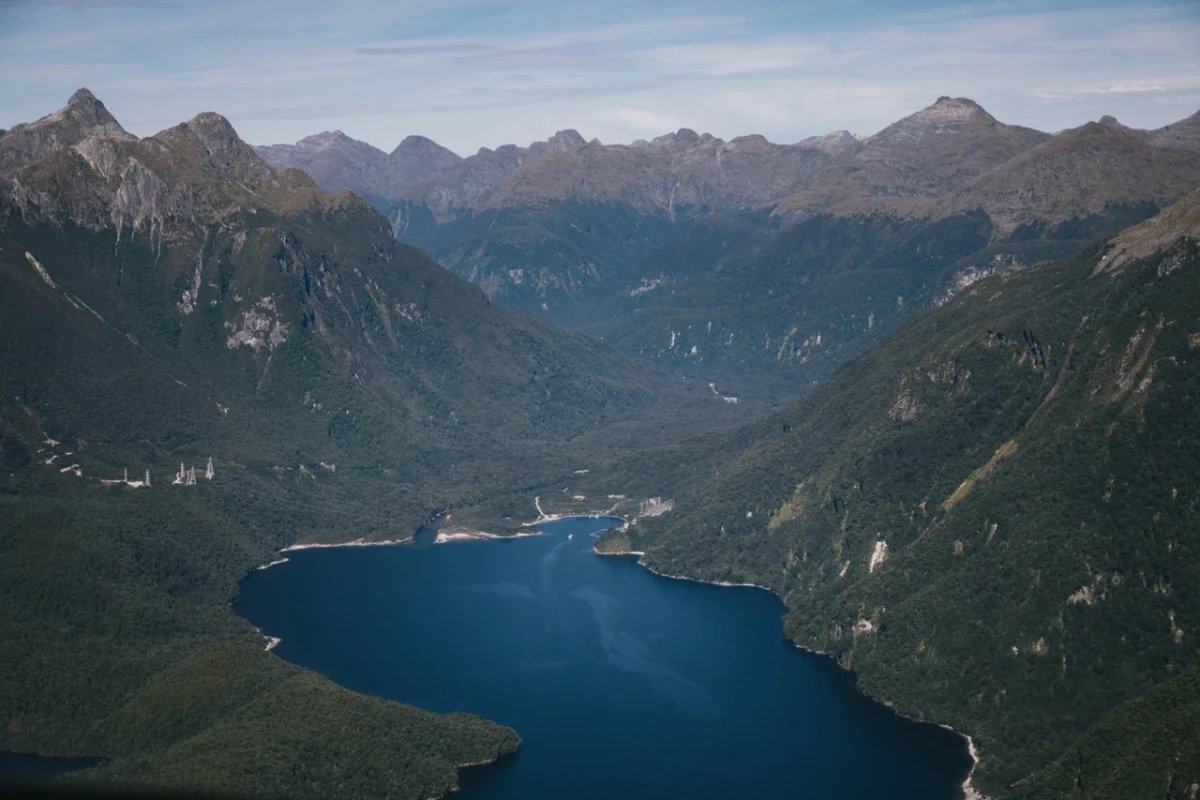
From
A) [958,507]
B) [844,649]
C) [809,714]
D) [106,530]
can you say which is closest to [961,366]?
[958,507]

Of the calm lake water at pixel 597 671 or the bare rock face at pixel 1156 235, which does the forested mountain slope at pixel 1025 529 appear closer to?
the bare rock face at pixel 1156 235

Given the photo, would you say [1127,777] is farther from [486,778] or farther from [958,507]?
[958,507]

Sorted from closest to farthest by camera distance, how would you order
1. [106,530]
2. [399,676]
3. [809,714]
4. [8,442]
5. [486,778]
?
[486,778], [809,714], [399,676], [106,530], [8,442]

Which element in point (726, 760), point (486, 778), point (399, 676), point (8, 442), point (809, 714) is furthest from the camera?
point (8, 442)

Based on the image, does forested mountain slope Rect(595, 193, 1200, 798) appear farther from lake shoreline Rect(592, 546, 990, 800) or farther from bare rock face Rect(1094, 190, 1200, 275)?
lake shoreline Rect(592, 546, 990, 800)

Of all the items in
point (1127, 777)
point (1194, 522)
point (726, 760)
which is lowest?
point (726, 760)

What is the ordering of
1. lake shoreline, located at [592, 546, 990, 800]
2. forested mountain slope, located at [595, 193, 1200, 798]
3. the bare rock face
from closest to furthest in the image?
lake shoreline, located at [592, 546, 990, 800] < forested mountain slope, located at [595, 193, 1200, 798] < the bare rock face

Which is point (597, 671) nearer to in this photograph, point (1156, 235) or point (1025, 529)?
point (1025, 529)

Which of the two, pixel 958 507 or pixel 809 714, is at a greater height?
pixel 958 507

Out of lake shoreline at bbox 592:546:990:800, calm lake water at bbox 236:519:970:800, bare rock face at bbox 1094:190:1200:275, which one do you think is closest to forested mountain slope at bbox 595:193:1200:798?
bare rock face at bbox 1094:190:1200:275
